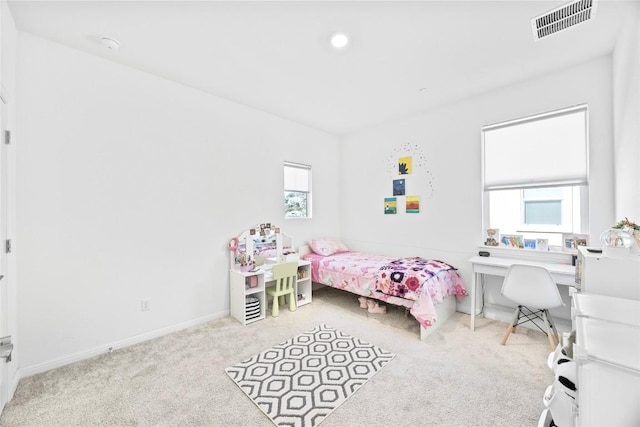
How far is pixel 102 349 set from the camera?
241cm

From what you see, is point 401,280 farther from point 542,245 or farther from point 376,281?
point 542,245

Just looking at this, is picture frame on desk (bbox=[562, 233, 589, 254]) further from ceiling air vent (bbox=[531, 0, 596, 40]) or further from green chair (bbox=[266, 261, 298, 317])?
green chair (bbox=[266, 261, 298, 317])

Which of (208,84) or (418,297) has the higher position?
(208,84)

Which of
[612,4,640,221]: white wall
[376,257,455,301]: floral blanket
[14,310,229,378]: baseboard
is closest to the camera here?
[612,4,640,221]: white wall

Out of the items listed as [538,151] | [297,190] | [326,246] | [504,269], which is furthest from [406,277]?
[297,190]

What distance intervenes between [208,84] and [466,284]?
3.95 m

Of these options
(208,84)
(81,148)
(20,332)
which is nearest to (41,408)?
(20,332)

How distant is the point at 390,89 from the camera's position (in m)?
3.08

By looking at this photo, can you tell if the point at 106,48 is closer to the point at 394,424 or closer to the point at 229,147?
the point at 229,147

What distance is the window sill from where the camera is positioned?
2676 millimetres

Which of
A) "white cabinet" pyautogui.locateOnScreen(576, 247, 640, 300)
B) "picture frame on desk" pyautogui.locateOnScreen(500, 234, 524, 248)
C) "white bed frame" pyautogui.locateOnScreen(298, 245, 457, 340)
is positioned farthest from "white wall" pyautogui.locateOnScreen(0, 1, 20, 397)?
"picture frame on desk" pyautogui.locateOnScreen(500, 234, 524, 248)

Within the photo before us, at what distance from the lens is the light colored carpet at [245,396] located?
1.66 meters

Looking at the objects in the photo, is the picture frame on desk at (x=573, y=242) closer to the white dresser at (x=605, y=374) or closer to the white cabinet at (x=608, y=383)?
the white dresser at (x=605, y=374)

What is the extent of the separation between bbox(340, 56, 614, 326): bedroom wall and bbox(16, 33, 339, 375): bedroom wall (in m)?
A: 1.95
